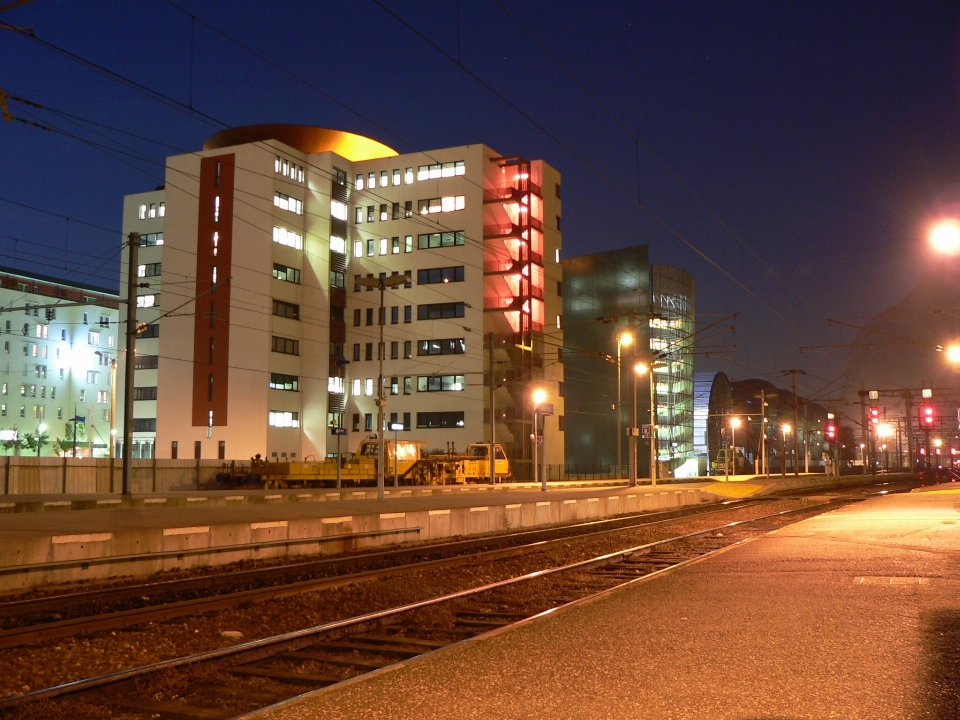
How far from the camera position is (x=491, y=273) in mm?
79062

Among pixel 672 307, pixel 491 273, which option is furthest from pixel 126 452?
pixel 672 307

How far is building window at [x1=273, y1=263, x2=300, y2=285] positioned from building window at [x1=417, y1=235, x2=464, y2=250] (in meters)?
10.7

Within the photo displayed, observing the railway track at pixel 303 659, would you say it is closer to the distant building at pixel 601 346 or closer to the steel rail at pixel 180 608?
the steel rail at pixel 180 608

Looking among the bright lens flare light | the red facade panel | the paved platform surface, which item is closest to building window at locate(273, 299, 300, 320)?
the red facade panel

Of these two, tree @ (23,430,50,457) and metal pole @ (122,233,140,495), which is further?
tree @ (23,430,50,457)

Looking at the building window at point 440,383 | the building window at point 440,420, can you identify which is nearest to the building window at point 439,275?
the building window at point 440,383

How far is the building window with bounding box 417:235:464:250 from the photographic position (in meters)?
78.6

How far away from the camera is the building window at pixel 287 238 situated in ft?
241

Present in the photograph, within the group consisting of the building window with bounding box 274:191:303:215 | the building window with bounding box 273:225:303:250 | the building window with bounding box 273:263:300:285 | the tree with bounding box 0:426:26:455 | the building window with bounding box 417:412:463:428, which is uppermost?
the building window with bounding box 274:191:303:215

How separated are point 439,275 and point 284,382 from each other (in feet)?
51.2

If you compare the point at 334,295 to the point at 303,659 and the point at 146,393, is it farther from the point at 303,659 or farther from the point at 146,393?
the point at 303,659

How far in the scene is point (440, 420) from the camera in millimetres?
77750

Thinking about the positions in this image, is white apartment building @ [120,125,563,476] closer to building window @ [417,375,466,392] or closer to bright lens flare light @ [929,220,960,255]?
building window @ [417,375,466,392]

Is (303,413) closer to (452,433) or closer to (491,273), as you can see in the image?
(452,433)
